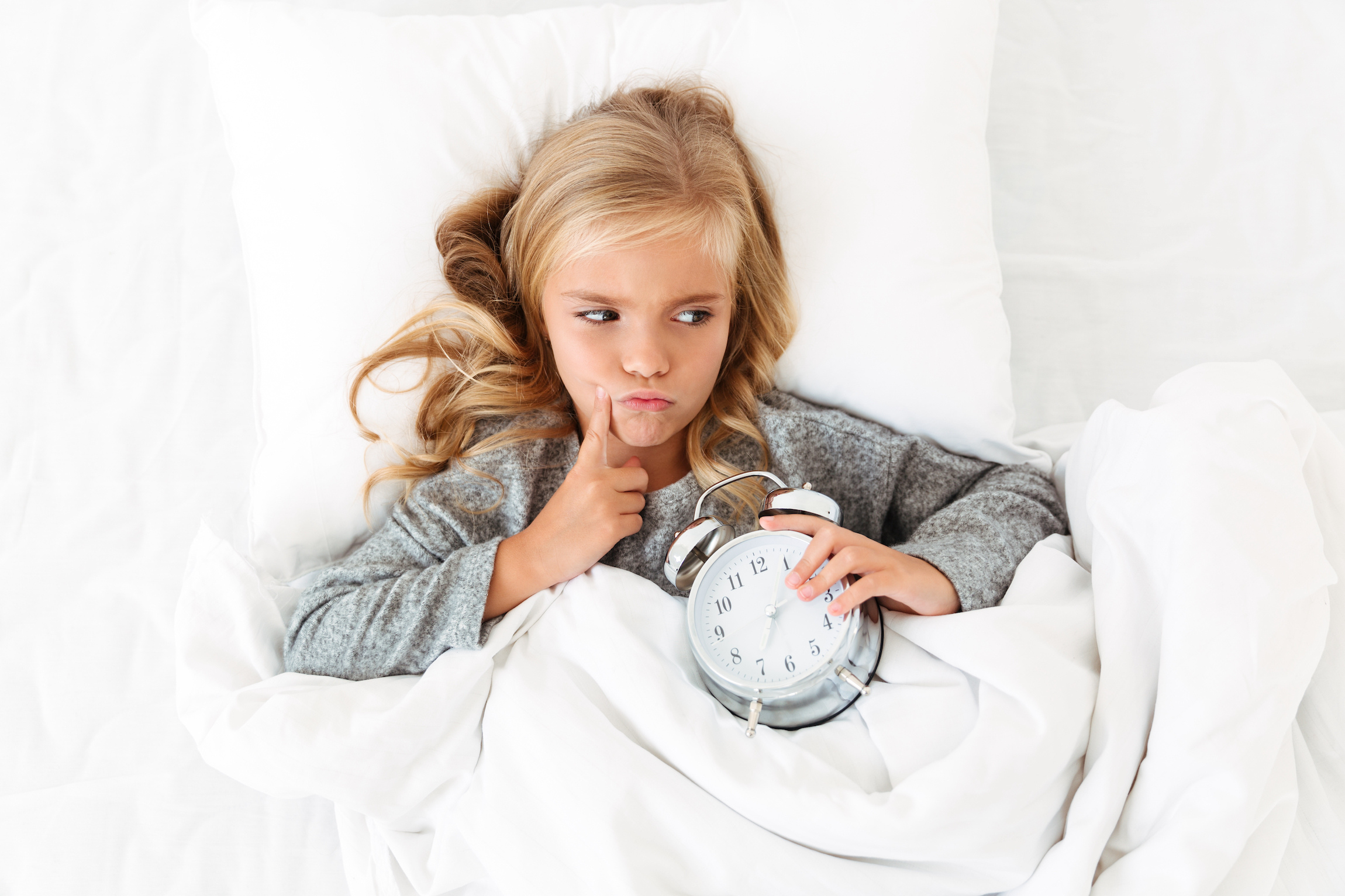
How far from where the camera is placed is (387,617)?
974 millimetres

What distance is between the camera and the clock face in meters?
0.91

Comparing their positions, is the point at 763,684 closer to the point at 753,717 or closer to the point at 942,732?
the point at 753,717

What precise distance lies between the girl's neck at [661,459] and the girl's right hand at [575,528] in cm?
10

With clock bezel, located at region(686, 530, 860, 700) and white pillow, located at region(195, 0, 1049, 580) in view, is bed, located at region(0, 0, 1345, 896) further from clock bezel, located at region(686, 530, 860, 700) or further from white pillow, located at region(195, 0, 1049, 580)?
clock bezel, located at region(686, 530, 860, 700)

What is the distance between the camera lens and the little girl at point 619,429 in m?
0.98

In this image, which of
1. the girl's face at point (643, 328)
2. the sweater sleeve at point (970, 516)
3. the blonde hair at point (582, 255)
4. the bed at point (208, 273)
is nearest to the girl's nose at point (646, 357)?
the girl's face at point (643, 328)

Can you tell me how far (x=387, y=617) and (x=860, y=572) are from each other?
493mm

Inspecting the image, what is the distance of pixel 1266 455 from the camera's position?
2.99 feet

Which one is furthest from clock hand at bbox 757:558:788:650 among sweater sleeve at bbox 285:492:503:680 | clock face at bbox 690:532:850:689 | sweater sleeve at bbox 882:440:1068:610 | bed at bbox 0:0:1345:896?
bed at bbox 0:0:1345:896

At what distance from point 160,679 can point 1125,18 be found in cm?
168

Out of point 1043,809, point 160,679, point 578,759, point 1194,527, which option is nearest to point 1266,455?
point 1194,527

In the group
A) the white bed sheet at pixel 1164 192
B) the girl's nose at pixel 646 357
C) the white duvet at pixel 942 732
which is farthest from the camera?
the white bed sheet at pixel 1164 192

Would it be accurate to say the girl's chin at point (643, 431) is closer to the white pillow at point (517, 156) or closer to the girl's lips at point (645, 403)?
the girl's lips at point (645, 403)

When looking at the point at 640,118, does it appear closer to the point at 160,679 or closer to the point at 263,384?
the point at 263,384
